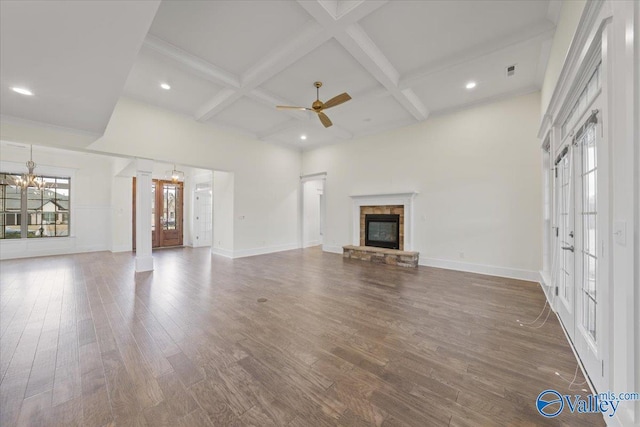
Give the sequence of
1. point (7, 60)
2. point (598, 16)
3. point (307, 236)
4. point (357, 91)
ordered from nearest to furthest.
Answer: point (598, 16) < point (7, 60) < point (357, 91) < point (307, 236)

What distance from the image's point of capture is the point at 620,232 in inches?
46.4

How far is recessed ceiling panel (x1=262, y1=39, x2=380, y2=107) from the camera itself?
337cm

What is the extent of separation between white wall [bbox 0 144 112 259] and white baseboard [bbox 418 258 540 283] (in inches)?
384

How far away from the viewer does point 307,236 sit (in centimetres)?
868

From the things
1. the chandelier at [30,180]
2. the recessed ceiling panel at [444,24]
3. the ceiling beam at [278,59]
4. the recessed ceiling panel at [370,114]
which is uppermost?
the recessed ceiling panel at [444,24]

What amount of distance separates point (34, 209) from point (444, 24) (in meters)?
10.8

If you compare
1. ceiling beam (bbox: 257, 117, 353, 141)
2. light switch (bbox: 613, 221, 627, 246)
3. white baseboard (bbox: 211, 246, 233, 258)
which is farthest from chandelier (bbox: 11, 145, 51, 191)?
light switch (bbox: 613, 221, 627, 246)

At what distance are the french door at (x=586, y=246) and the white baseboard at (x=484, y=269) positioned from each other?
5.60ft

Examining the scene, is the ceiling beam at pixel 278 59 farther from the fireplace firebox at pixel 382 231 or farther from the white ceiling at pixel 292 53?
the fireplace firebox at pixel 382 231

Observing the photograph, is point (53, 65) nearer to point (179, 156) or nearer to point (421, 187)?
point (179, 156)

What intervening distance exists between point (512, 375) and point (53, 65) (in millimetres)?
4942

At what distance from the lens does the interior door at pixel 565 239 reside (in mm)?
2326

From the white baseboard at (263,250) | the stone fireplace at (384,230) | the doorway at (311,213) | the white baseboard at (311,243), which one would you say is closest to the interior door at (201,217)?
the white baseboard at (263,250)

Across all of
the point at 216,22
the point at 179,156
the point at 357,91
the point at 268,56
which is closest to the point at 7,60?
the point at 216,22
